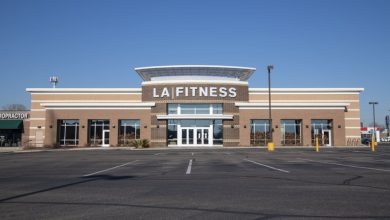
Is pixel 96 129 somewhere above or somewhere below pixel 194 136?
above

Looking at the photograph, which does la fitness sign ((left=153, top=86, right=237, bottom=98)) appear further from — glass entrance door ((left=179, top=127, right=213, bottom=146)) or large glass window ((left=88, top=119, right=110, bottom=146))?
large glass window ((left=88, top=119, right=110, bottom=146))

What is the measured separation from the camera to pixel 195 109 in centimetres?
4719

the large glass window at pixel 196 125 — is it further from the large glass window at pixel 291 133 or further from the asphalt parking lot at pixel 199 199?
the asphalt parking lot at pixel 199 199

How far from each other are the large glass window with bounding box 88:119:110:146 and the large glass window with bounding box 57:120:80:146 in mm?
1542

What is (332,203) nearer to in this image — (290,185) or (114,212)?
(290,185)

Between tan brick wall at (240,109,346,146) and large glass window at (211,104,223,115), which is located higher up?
large glass window at (211,104,223,115)

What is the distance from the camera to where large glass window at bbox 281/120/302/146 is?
46.9 m

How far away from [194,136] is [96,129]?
12.1 m

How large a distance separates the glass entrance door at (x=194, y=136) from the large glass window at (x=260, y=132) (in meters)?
5.26

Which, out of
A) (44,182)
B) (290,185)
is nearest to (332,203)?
(290,185)

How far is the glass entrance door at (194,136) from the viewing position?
46938 mm

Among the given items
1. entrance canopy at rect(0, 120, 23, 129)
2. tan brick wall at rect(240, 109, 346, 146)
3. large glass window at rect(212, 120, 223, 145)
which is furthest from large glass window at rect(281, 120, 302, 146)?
entrance canopy at rect(0, 120, 23, 129)

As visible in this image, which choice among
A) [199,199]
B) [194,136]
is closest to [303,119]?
[194,136]

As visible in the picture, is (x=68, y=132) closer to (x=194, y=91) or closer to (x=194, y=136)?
(x=194, y=136)
